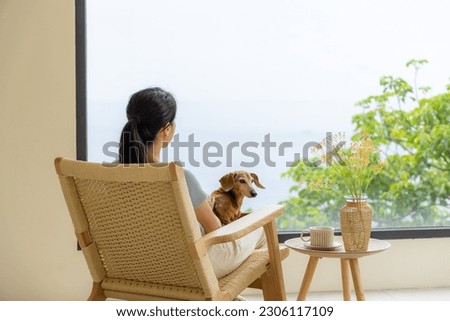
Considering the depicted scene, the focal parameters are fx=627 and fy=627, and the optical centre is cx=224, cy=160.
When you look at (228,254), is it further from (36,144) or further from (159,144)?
(36,144)

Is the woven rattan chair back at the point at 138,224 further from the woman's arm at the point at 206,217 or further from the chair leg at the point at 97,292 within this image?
the woman's arm at the point at 206,217

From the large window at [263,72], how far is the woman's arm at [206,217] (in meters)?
1.42

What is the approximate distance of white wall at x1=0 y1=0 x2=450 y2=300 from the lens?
330 centimetres

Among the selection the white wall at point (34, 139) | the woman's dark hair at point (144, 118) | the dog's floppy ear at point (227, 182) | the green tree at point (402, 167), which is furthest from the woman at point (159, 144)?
the green tree at point (402, 167)

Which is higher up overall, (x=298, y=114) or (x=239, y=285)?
(x=298, y=114)

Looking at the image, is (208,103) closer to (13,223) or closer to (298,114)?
(298,114)

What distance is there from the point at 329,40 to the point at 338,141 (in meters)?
1.14

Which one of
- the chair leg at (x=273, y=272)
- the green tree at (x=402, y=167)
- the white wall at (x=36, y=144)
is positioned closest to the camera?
the chair leg at (x=273, y=272)

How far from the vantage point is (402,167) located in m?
3.93

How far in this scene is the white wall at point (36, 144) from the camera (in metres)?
3.30

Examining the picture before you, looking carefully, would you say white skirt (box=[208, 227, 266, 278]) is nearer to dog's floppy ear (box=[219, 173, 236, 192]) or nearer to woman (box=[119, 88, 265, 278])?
woman (box=[119, 88, 265, 278])
